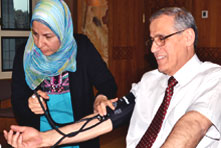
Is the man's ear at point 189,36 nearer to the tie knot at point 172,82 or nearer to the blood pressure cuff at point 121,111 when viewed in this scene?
the tie knot at point 172,82

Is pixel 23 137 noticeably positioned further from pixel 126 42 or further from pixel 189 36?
pixel 126 42

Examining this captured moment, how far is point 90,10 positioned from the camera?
250 inches

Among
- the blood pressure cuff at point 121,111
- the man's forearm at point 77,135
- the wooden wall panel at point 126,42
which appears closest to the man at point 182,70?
the blood pressure cuff at point 121,111

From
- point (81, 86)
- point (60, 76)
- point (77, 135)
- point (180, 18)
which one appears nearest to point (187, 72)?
point (180, 18)

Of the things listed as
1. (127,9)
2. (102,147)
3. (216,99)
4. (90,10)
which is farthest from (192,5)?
(216,99)

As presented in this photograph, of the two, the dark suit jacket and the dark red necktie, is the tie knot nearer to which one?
the dark red necktie

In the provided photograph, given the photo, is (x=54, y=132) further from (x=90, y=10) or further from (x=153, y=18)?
(x=90, y=10)

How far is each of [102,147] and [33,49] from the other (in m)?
2.66

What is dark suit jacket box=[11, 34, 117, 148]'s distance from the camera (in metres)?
2.14

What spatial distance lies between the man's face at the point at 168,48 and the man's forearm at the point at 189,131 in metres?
0.33

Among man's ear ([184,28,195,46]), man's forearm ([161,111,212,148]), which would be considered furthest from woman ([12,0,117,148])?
man's forearm ([161,111,212,148])

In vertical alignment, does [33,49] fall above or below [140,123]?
above

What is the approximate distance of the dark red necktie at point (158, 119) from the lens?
161 cm

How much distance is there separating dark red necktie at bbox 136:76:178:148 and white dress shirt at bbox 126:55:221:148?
0.06 ft
